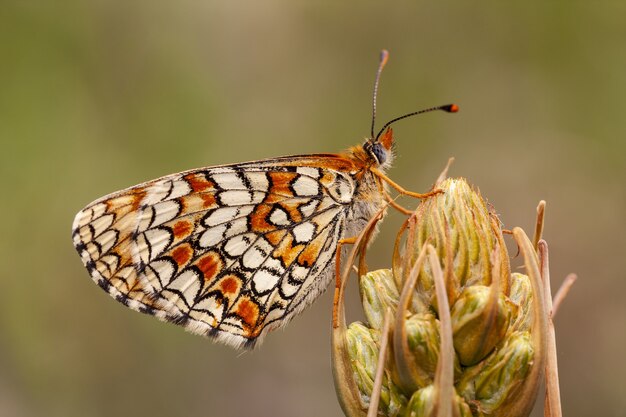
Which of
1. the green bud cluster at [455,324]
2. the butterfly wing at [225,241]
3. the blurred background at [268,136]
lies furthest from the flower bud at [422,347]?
the blurred background at [268,136]

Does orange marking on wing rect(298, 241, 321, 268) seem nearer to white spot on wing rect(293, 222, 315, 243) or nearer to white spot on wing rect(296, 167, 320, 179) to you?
white spot on wing rect(293, 222, 315, 243)

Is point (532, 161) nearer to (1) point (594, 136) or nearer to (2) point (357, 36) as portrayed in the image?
(1) point (594, 136)

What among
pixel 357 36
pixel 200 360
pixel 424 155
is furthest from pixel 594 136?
pixel 200 360

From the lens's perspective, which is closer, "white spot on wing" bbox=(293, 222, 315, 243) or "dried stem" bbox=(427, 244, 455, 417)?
"dried stem" bbox=(427, 244, 455, 417)

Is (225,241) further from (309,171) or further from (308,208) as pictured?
(309,171)

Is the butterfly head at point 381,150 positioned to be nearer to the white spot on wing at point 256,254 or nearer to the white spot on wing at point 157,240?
the white spot on wing at point 256,254

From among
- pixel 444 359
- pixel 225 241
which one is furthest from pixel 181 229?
pixel 444 359

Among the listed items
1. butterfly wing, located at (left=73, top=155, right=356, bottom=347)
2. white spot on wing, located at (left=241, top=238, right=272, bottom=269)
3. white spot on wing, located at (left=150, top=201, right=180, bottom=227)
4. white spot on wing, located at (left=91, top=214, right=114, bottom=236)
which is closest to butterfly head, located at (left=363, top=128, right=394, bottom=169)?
butterfly wing, located at (left=73, top=155, right=356, bottom=347)
